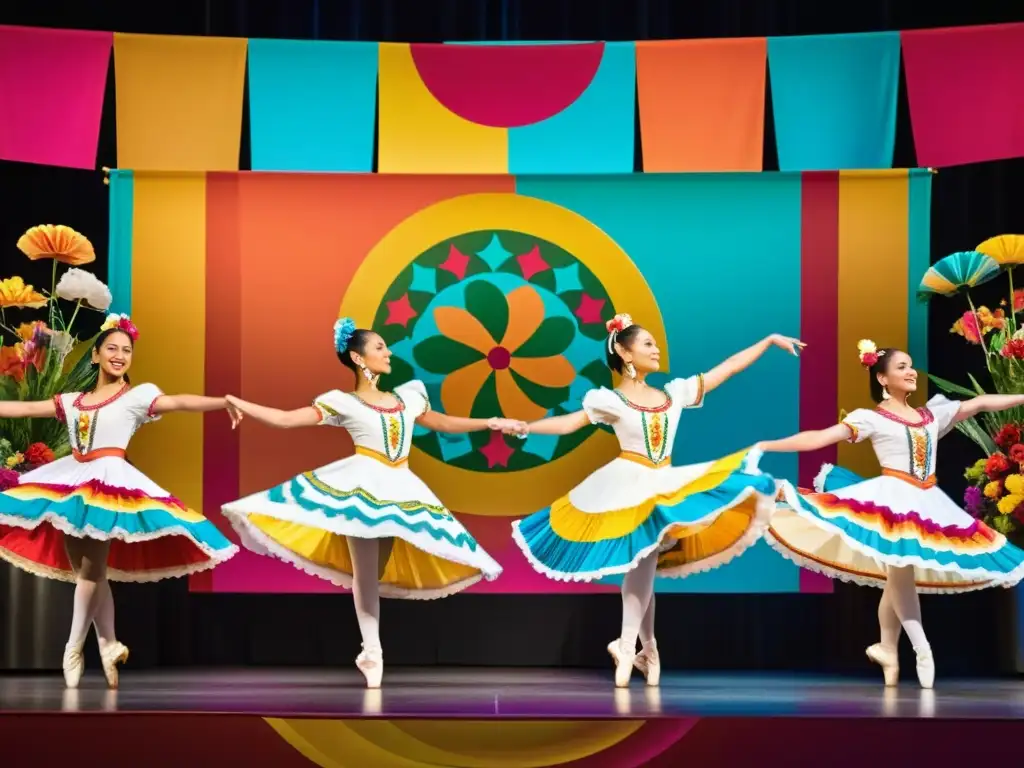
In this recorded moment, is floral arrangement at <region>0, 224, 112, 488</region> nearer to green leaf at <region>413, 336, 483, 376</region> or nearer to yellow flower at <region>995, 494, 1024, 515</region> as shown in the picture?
green leaf at <region>413, 336, 483, 376</region>

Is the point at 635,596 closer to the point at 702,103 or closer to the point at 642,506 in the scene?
the point at 642,506

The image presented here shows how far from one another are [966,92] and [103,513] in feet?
12.4

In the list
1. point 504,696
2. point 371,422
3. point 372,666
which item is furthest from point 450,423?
point 504,696

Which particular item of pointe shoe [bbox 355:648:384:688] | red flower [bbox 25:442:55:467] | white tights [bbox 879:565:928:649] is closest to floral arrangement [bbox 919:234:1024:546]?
white tights [bbox 879:565:928:649]

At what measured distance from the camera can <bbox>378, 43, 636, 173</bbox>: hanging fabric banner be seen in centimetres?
593

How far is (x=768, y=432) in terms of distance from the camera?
5.92 m

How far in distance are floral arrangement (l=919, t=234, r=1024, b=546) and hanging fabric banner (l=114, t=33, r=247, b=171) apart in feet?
9.71

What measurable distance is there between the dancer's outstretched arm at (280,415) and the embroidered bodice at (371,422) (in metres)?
0.04

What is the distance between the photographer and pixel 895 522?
197 inches

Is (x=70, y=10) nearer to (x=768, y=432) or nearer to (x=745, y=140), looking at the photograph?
(x=745, y=140)

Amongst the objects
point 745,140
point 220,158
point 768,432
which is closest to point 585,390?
point 768,432

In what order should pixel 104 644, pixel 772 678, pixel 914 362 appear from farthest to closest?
pixel 914 362
pixel 772 678
pixel 104 644

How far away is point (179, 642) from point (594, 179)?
265 cm

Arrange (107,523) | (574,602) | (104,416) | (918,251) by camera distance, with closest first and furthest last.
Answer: (107,523) < (104,416) < (918,251) < (574,602)
